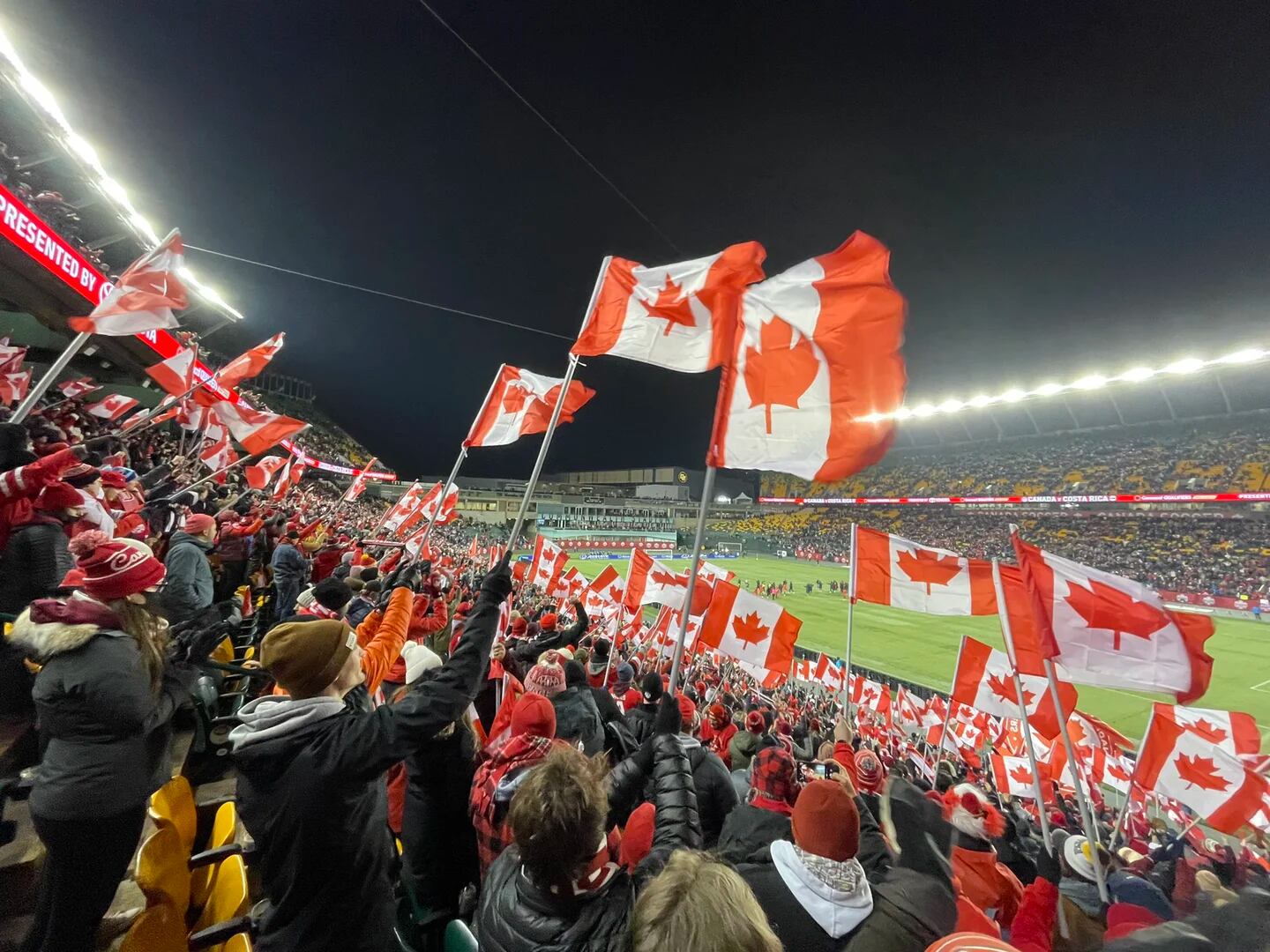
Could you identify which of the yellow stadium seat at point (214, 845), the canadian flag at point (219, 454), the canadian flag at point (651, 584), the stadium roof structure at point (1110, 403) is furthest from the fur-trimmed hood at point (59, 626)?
the stadium roof structure at point (1110, 403)

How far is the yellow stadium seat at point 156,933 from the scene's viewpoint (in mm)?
1969

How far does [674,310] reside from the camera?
12.6ft

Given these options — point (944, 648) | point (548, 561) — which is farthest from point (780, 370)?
point (944, 648)

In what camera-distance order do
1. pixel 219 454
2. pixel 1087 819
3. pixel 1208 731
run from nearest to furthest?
pixel 1087 819 → pixel 1208 731 → pixel 219 454

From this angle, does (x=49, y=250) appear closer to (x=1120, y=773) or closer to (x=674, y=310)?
(x=674, y=310)

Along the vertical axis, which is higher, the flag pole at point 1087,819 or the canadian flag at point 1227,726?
the canadian flag at point 1227,726

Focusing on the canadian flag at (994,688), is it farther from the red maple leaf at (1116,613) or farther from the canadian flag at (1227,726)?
the red maple leaf at (1116,613)

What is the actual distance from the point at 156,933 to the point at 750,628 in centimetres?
653

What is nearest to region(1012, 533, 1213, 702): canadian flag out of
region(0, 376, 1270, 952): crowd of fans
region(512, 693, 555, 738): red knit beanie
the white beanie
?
region(0, 376, 1270, 952): crowd of fans

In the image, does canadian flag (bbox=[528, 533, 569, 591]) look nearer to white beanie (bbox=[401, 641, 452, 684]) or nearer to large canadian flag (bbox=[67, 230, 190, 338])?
large canadian flag (bbox=[67, 230, 190, 338])

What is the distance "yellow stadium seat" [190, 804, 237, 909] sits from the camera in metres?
2.56

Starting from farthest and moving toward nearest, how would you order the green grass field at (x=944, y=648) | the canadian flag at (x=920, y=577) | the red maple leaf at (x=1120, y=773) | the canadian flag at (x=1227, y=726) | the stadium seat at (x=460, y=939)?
the green grass field at (x=944, y=648) → the red maple leaf at (x=1120, y=773) → the canadian flag at (x=920, y=577) → the canadian flag at (x=1227, y=726) → the stadium seat at (x=460, y=939)

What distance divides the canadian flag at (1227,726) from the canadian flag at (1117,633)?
193 cm

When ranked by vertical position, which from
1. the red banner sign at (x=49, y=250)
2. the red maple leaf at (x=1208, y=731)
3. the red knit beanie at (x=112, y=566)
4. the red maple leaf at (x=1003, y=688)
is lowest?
the red knit beanie at (x=112, y=566)
